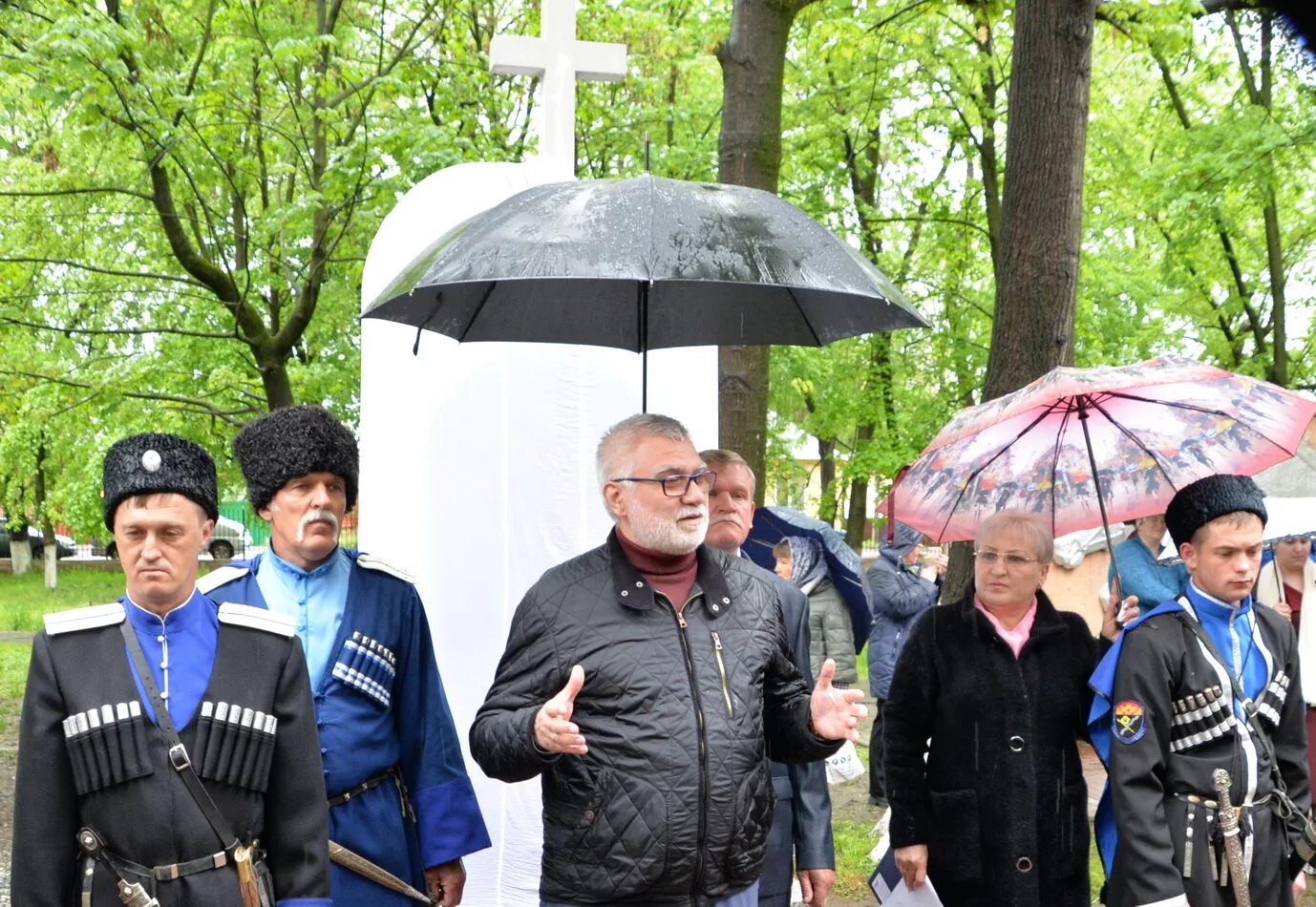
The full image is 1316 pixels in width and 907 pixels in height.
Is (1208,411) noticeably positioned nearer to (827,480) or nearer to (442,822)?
(442,822)

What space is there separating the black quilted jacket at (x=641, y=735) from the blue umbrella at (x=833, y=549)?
310 centimetres

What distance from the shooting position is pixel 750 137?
7.41 m

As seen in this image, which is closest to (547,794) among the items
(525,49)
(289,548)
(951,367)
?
(289,548)

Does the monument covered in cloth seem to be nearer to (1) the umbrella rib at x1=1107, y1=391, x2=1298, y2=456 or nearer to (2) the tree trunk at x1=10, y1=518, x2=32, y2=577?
(1) the umbrella rib at x1=1107, y1=391, x2=1298, y2=456

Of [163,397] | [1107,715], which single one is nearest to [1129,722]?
[1107,715]

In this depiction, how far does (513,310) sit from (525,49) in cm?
180

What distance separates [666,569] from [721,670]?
0.97ft

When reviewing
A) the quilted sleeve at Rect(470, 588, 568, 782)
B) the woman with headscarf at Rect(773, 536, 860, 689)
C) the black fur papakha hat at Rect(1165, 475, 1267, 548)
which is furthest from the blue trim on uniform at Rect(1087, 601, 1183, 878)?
the woman with headscarf at Rect(773, 536, 860, 689)

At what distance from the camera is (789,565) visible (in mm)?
7676

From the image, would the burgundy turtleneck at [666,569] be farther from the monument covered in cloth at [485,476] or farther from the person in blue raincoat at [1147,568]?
the person in blue raincoat at [1147,568]

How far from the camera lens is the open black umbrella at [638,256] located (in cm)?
335

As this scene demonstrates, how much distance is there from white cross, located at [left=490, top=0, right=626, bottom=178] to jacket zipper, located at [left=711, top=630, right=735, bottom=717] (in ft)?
9.34

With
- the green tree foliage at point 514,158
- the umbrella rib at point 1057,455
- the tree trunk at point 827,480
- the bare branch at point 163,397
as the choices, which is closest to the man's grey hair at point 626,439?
the umbrella rib at point 1057,455

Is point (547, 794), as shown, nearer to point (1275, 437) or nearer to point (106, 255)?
point (1275, 437)
